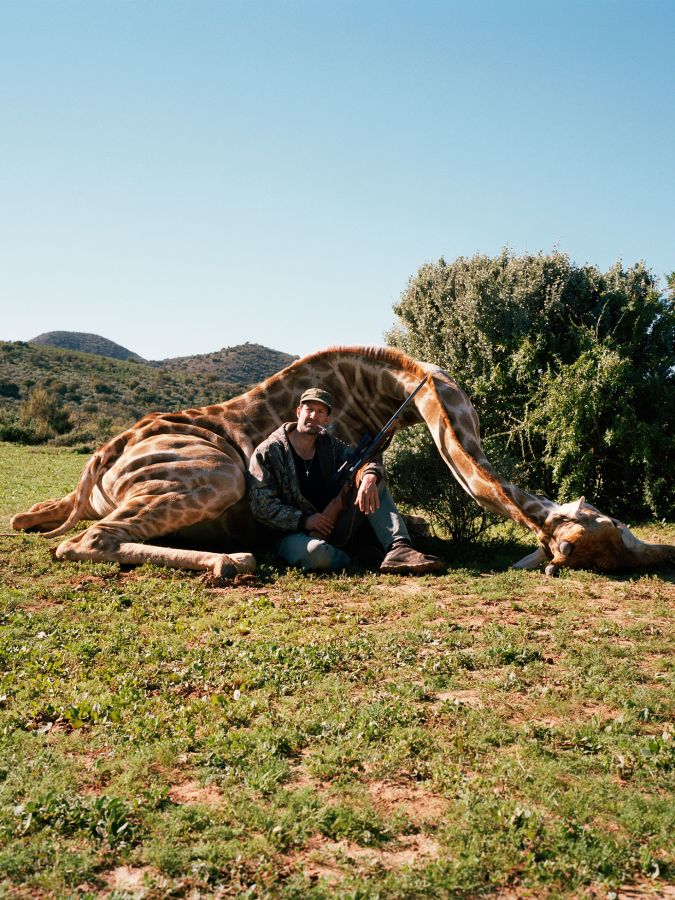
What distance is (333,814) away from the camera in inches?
132

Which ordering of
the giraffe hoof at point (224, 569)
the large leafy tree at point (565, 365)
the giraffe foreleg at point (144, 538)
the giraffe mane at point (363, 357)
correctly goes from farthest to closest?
the large leafy tree at point (565, 365), the giraffe mane at point (363, 357), the giraffe foreleg at point (144, 538), the giraffe hoof at point (224, 569)

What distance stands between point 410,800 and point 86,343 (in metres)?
110

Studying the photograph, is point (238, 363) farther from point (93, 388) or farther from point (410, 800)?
point (410, 800)

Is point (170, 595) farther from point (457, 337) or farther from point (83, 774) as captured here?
point (457, 337)

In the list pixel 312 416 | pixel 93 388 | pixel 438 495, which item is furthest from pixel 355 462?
pixel 93 388

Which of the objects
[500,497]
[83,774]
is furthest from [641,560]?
[83,774]

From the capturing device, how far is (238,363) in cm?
7712

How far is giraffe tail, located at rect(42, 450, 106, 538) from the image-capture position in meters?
9.70

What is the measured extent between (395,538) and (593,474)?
602 centimetres

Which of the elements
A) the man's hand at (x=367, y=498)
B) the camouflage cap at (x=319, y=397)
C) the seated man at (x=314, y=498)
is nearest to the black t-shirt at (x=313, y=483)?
the seated man at (x=314, y=498)

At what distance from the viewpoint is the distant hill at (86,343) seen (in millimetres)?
103750

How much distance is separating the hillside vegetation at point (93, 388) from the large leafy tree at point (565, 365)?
19.7 m

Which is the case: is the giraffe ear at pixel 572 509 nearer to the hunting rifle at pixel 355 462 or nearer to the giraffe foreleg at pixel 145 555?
the hunting rifle at pixel 355 462

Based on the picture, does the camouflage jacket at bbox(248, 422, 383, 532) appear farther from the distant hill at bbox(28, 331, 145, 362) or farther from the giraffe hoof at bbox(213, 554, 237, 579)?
the distant hill at bbox(28, 331, 145, 362)
